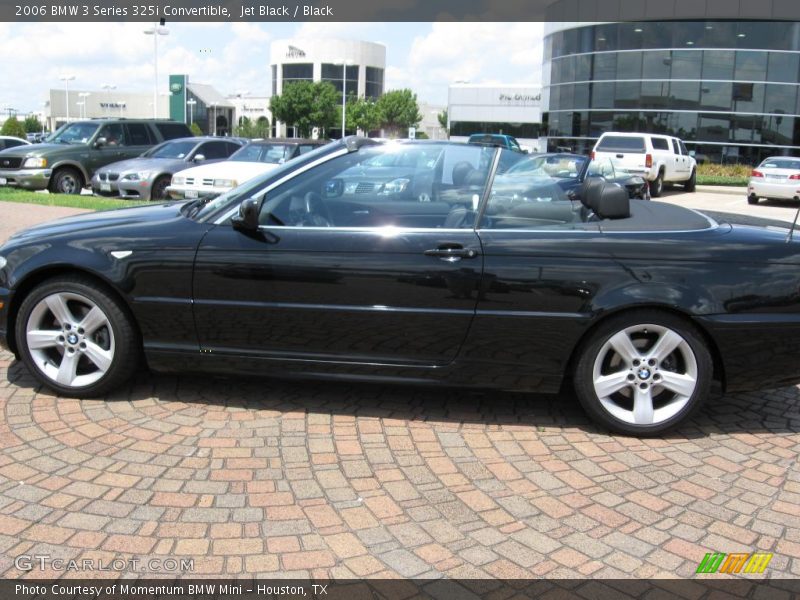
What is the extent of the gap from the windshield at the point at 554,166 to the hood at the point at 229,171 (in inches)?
217

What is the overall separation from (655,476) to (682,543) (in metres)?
0.65

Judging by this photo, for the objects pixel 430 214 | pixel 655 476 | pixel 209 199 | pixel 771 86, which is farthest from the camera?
pixel 771 86

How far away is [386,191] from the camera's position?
458 cm

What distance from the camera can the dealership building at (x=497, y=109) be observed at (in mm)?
73312

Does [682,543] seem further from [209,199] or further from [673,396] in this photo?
[209,199]

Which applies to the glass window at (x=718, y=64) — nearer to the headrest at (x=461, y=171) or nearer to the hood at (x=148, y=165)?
the hood at (x=148, y=165)

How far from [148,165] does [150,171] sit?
334 mm

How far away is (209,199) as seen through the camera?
4.88 metres

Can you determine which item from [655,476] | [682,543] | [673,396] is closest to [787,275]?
[673,396]

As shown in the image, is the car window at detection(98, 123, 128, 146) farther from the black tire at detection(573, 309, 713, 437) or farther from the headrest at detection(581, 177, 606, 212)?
the black tire at detection(573, 309, 713, 437)

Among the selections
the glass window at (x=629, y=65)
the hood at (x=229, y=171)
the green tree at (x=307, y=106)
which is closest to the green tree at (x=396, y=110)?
the green tree at (x=307, y=106)

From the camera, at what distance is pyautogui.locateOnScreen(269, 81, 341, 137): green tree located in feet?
283

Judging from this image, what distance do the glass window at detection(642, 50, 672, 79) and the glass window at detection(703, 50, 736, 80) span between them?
5.91 ft

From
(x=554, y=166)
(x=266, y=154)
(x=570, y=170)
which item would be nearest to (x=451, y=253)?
(x=554, y=166)
